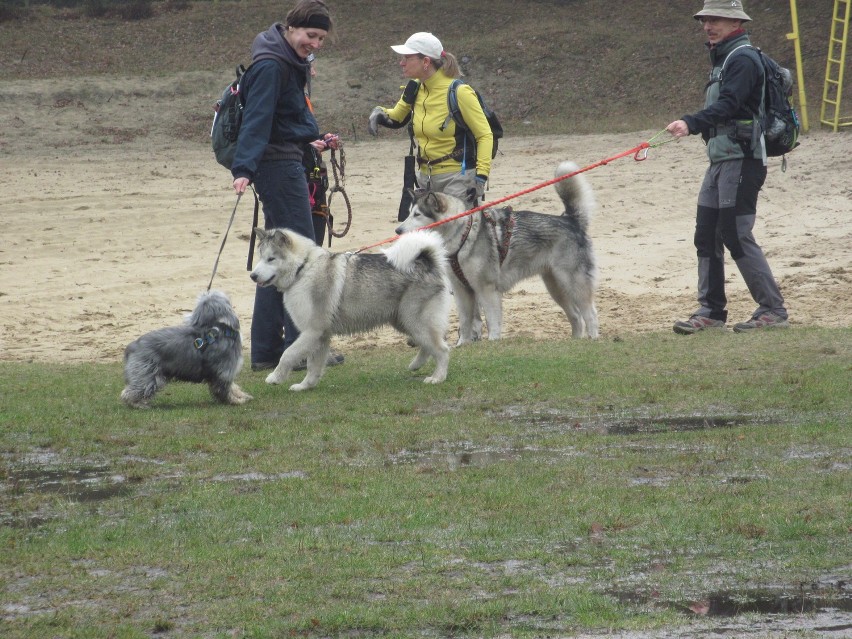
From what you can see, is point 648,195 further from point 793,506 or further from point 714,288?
point 793,506

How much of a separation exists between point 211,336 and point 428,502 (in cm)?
270

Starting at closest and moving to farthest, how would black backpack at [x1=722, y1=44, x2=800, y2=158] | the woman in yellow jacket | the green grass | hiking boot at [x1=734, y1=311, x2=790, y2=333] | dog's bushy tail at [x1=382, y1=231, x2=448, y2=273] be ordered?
the green grass < dog's bushy tail at [x1=382, y1=231, x2=448, y2=273] < black backpack at [x1=722, y1=44, x2=800, y2=158] < hiking boot at [x1=734, y1=311, x2=790, y2=333] < the woman in yellow jacket

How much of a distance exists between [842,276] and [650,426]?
6706 mm

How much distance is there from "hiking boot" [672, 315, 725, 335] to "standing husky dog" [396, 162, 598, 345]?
0.85 m

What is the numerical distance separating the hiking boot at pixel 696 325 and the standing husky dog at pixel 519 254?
0.85 meters

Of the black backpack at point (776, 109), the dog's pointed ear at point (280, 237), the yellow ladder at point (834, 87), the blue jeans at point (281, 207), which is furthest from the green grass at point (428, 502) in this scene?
the yellow ladder at point (834, 87)

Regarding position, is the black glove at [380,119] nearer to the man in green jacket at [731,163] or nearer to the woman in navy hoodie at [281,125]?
the woman in navy hoodie at [281,125]

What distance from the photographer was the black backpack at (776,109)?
9.12m

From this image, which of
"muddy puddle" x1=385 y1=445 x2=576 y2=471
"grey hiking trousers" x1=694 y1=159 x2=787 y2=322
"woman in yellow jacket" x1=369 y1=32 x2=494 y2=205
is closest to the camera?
"muddy puddle" x1=385 y1=445 x2=576 y2=471

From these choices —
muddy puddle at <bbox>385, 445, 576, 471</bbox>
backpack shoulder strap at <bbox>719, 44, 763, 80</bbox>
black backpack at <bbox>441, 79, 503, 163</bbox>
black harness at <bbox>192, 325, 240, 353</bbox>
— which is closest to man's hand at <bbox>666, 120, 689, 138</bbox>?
backpack shoulder strap at <bbox>719, 44, 763, 80</bbox>

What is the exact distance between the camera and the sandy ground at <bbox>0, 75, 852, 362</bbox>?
11.7m

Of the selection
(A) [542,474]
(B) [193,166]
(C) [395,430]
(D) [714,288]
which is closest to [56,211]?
(B) [193,166]

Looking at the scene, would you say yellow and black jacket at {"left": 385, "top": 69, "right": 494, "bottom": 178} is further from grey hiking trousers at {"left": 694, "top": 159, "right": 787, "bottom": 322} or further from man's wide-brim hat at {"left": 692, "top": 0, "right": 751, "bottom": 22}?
man's wide-brim hat at {"left": 692, "top": 0, "right": 751, "bottom": 22}

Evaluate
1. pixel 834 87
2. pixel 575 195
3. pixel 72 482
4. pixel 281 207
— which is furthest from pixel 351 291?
pixel 834 87
